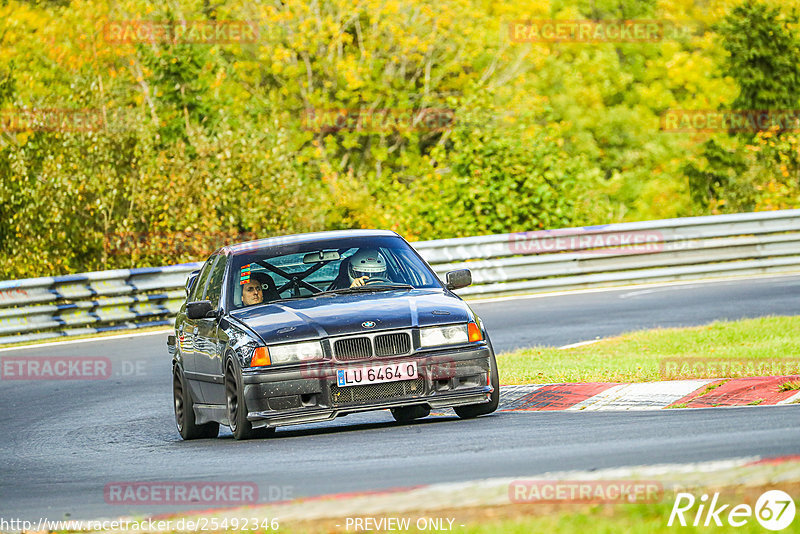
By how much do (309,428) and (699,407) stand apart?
10.2 ft

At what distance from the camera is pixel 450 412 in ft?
37.3

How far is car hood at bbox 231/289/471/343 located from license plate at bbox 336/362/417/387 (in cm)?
27

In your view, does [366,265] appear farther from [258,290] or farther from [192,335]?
[192,335]

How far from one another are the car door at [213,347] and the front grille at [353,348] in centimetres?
109

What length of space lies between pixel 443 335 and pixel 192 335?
2572 millimetres

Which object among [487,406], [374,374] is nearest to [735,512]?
[374,374]

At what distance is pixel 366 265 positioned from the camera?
1075 cm

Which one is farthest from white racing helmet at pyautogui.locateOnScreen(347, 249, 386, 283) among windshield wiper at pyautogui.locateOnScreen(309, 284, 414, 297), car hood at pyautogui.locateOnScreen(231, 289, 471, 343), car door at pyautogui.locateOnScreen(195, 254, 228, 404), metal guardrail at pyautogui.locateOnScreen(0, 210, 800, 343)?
metal guardrail at pyautogui.locateOnScreen(0, 210, 800, 343)

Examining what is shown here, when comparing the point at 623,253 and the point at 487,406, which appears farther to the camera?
the point at 623,253

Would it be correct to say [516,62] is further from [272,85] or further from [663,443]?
[663,443]

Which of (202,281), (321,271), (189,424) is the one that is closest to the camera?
(321,271)

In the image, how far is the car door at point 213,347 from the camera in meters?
10.2

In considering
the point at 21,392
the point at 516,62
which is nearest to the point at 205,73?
the point at 516,62

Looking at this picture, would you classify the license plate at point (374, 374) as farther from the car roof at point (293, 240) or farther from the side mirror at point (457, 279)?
the car roof at point (293, 240)
